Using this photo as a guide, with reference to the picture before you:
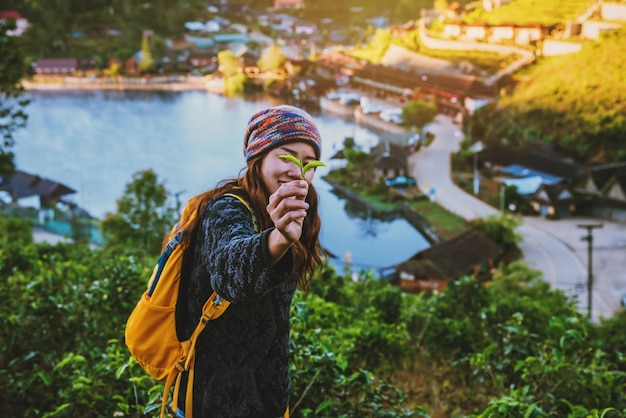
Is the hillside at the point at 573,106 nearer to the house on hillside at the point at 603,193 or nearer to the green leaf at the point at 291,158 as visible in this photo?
the house on hillside at the point at 603,193

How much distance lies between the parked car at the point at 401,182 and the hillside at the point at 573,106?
1906mm

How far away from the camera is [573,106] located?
9547mm

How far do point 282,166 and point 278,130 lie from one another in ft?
0.12

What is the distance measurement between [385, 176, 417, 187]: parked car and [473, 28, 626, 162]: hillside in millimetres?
1906

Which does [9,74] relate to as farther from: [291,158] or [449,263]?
[449,263]

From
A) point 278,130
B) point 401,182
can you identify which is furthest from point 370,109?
point 278,130

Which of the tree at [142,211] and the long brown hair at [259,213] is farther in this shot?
the tree at [142,211]

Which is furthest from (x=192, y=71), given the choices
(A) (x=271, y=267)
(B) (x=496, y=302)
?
(A) (x=271, y=267)

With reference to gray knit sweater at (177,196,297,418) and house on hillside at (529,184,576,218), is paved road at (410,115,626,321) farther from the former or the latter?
gray knit sweater at (177,196,297,418)

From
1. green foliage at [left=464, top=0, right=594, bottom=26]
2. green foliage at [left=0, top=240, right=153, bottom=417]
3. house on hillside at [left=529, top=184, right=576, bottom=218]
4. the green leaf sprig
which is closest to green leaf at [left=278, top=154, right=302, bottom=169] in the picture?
the green leaf sprig

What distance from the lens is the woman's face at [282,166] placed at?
26.7 inches

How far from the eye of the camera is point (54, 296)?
1494mm

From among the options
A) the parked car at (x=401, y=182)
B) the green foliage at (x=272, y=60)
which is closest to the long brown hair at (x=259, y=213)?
the parked car at (x=401, y=182)

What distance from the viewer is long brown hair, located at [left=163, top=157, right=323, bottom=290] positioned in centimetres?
69
